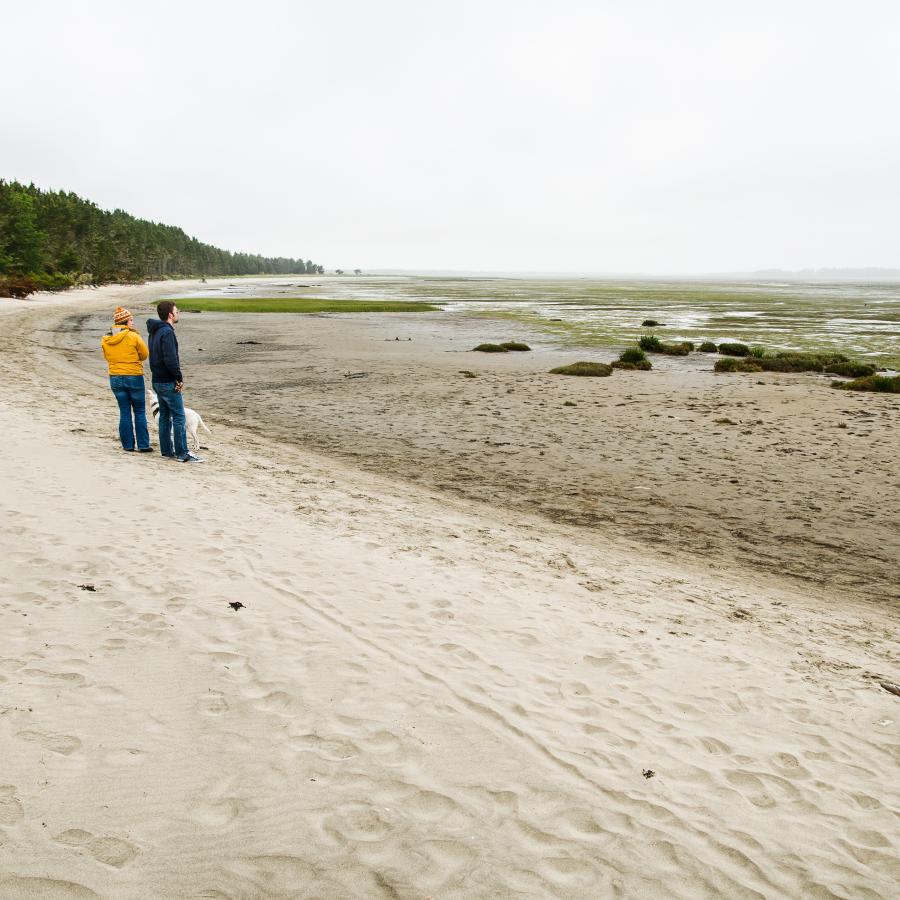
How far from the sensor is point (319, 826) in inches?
148

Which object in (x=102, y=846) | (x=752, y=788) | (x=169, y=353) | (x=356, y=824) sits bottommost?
(x=752, y=788)

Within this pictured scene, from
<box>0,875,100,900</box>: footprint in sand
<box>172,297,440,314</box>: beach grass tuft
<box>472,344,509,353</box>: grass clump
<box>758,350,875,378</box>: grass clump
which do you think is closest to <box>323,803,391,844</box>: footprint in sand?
<box>0,875,100,900</box>: footprint in sand

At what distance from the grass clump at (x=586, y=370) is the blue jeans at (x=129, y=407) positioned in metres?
15.0

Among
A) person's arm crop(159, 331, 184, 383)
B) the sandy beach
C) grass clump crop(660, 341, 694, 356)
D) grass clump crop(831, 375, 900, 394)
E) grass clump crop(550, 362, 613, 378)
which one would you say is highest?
person's arm crop(159, 331, 184, 383)

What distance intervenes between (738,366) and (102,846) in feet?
82.6

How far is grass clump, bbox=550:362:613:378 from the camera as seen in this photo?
2340cm

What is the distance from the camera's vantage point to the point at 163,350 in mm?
11281

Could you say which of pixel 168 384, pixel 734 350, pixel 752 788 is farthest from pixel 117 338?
pixel 734 350

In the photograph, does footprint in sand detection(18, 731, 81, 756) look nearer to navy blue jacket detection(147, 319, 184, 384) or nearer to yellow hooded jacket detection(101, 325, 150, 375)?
navy blue jacket detection(147, 319, 184, 384)

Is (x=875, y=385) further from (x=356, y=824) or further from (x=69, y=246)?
(x=69, y=246)

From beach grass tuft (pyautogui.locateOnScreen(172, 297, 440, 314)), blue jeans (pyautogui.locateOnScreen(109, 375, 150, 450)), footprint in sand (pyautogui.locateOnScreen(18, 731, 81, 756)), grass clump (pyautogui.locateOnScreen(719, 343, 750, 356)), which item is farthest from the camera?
beach grass tuft (pyautogui.locateOnScreen(172, 297, 440, 314))

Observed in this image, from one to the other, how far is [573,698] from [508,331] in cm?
3681

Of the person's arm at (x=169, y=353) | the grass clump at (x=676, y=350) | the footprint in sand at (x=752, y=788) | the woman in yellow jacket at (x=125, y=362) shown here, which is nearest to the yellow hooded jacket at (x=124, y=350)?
the woman in yellow jacket at (x=125, y=362)

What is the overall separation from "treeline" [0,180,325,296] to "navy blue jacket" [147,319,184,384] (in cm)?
5188
